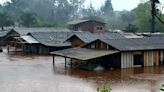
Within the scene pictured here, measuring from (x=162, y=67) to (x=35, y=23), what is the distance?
4590 centimetres

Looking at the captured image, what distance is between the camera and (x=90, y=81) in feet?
69.4

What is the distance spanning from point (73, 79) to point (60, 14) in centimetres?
7986

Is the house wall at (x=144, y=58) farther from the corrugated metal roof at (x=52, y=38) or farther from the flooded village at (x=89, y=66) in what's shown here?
the corrugated metal roof at (x=52, y=38)

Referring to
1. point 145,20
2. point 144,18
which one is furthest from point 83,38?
point 144,18

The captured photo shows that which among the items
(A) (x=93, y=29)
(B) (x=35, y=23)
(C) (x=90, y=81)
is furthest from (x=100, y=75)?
(B) (x=35, y=23)

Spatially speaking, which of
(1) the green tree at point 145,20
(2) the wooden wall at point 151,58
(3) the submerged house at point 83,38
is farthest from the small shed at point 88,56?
(1) the green tree at point 145,20

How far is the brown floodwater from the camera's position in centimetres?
1881

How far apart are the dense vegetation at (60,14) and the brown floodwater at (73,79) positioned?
33955 millimetres

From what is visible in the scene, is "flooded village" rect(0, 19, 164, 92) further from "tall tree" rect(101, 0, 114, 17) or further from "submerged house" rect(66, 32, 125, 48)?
"tall tree" rect(101, 0, 114, 17)

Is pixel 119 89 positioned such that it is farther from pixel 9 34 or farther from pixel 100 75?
pixel 9 34

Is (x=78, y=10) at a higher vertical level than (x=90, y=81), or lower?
higher

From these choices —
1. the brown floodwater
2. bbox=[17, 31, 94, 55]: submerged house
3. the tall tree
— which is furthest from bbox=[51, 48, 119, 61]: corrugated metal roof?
the tall tree

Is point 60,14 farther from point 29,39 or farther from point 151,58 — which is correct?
point 151,58

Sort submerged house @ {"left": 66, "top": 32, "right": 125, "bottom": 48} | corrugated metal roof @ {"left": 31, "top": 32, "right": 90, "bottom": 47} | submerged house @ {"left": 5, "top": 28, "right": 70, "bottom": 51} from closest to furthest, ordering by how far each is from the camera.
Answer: submerged house @ {"left": 66, "top": 32, "right": 125, "bottom": 48} → corrugated metal roof @ {"left": 31, "top": 32, "right": 90, "bottom": 47} → submerged house @ {"left": 5, "top": 28, "right": 70, "bottom": 51}
